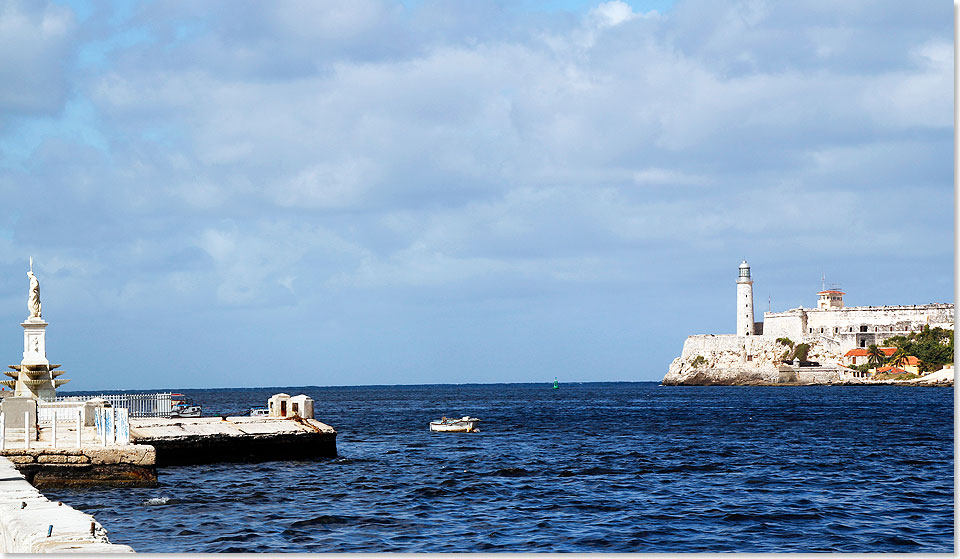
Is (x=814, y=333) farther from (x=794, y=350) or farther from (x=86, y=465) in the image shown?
(x=86, y=465)

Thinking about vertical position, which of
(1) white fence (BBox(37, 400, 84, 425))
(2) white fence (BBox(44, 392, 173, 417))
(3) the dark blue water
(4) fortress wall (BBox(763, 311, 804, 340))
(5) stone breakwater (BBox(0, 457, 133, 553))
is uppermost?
(4) fortress wall (BBox(763, 311, 804, 340))

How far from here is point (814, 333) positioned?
546ft

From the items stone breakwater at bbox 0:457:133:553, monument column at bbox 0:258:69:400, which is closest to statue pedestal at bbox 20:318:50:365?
monument column at bbox 0:258:69:400

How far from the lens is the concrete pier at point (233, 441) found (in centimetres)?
3209

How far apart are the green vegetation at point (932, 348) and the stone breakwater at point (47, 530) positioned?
502 feet

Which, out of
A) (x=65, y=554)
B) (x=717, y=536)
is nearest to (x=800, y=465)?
(x=717, y=536)

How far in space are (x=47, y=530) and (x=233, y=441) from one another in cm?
2190

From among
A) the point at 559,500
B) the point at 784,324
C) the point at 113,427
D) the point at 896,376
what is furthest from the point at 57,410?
the point at 784,324

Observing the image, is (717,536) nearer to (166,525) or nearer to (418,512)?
(418,512)

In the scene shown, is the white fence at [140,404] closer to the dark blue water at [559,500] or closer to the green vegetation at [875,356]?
the dark blue water at [559,500]

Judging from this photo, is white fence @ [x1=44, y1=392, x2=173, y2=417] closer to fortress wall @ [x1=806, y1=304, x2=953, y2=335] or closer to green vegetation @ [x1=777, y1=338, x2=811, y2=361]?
green vegetation @ [x1=777, y1=338, x2=811, y2=361]

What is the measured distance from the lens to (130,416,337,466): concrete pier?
32.1 meters

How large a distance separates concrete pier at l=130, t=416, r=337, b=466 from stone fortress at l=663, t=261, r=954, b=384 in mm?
140917

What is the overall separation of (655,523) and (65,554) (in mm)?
13408
